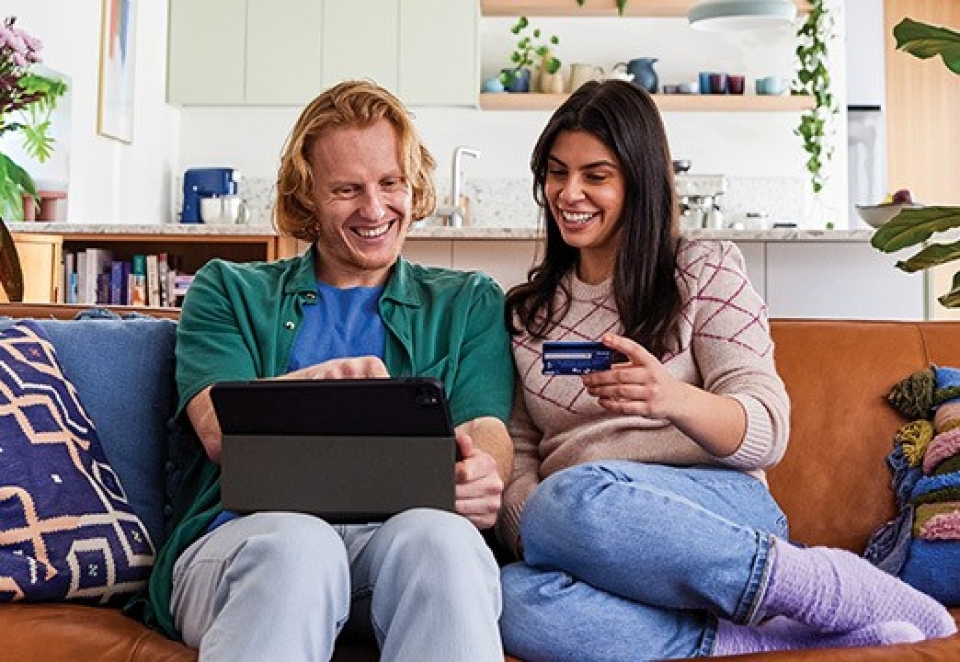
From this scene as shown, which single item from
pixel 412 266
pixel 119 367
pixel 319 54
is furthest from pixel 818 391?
pixel 319 54

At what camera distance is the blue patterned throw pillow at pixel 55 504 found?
1.80m

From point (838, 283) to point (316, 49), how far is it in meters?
3.33

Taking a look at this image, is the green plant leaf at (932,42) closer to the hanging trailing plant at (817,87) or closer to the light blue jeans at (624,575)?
the light blue jeans at (624,575)

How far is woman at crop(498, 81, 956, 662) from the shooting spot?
1716 millimetres

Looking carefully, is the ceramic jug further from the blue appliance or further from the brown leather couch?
the brown leather couch

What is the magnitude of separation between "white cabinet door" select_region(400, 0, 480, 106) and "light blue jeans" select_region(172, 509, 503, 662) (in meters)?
5.36

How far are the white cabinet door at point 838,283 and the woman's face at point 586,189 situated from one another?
2536mm

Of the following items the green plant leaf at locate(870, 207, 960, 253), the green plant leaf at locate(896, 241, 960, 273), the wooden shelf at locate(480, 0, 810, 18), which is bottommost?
the green plant leaf at locate(896, 241, 960, 273)

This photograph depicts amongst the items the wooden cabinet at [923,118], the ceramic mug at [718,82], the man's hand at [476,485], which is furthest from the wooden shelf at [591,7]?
the man's hand at [476,485]

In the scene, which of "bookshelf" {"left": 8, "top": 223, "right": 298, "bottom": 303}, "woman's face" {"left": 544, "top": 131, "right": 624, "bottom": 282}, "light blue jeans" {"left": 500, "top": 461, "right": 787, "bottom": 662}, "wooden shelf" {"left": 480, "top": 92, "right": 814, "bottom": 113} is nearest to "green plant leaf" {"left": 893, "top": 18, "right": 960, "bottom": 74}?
"woman's face" {"left": 544, "top": 131, "right": 624, "bottom": 282}

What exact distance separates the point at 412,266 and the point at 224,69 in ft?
16.4

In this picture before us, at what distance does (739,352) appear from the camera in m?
2.02

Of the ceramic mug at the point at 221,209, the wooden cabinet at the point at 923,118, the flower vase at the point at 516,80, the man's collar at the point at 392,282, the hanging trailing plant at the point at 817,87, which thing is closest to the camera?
the man's collar at the point at 392,282

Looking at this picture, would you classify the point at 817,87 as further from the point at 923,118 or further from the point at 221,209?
the point at 221,209
